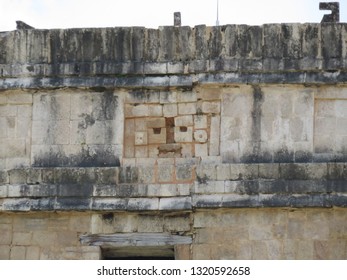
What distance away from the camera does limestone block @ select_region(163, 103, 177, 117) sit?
14.5 m

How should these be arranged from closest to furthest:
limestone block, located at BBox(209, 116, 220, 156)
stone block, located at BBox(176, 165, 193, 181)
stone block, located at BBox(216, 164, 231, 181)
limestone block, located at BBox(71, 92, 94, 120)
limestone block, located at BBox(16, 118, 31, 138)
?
stone block, located at BBox(216, 164, 231, 181) < stone block, located at BBox(176, 165, 193, 181) < limestone block, located at BBox(209, 116, 220, 156) < limestone block, located at BBox(71, 92, 94, 120) < limestone block, located at BBox(16, 118, 31, 138)

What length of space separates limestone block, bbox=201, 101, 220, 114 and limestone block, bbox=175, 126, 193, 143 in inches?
10.6

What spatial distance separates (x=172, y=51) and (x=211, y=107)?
2.54ft

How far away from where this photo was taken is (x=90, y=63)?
1457 cm

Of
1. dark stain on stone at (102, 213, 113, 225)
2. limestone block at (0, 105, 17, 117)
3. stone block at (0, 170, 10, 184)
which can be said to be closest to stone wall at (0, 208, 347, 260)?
dark stain on stone at (102, 213, 113, 225)

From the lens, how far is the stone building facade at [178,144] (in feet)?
46.3

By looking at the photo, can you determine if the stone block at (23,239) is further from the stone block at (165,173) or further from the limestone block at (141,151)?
the stone block at (165,173)

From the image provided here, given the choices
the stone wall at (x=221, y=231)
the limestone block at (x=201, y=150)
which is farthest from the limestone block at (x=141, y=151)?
the stone wall at (x=221, y=231)

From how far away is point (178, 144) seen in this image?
14477mm

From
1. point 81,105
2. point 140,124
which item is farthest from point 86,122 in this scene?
point 140,124

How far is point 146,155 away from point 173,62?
3.59 feet

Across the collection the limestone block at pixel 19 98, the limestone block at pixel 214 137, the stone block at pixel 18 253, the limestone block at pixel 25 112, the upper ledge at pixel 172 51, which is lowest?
the stone block at pixel 18 253

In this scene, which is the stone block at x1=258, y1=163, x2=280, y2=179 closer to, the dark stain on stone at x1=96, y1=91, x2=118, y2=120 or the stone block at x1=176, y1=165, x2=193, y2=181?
the stone block at x1=176, y1=165, x2=193, y2=181

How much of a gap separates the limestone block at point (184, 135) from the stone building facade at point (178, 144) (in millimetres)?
11
